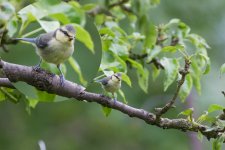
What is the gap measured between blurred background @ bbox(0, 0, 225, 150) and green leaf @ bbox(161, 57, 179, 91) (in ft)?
3.30

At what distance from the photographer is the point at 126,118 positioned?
250 centimetres

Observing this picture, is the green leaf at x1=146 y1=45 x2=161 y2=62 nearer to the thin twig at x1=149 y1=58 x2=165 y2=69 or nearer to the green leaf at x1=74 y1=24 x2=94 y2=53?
the thin twig at x1=149 y1=58 x2=165 y2=69

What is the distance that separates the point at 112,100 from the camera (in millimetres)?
952

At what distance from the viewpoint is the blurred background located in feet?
7.51

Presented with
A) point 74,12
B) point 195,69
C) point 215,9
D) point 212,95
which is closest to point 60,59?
point 74,12

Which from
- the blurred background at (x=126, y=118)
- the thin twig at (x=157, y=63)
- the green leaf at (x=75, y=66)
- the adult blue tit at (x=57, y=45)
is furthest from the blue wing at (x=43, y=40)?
the blurred background at (x=126, y=118)

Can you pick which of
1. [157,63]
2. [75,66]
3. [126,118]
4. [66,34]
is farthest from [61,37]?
[126,118]

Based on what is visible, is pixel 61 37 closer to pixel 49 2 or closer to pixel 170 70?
pixel 49 2

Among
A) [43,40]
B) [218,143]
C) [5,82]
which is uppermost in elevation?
[218,143]

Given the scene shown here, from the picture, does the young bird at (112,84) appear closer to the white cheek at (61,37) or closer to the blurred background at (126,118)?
the white cheek at (61,37)

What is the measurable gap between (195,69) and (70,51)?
43 cm

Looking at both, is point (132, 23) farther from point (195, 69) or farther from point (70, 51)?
point (70, 51)

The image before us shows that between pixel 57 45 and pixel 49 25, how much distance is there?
0.11 metres

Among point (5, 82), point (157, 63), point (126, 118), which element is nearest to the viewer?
point (5, 82)
